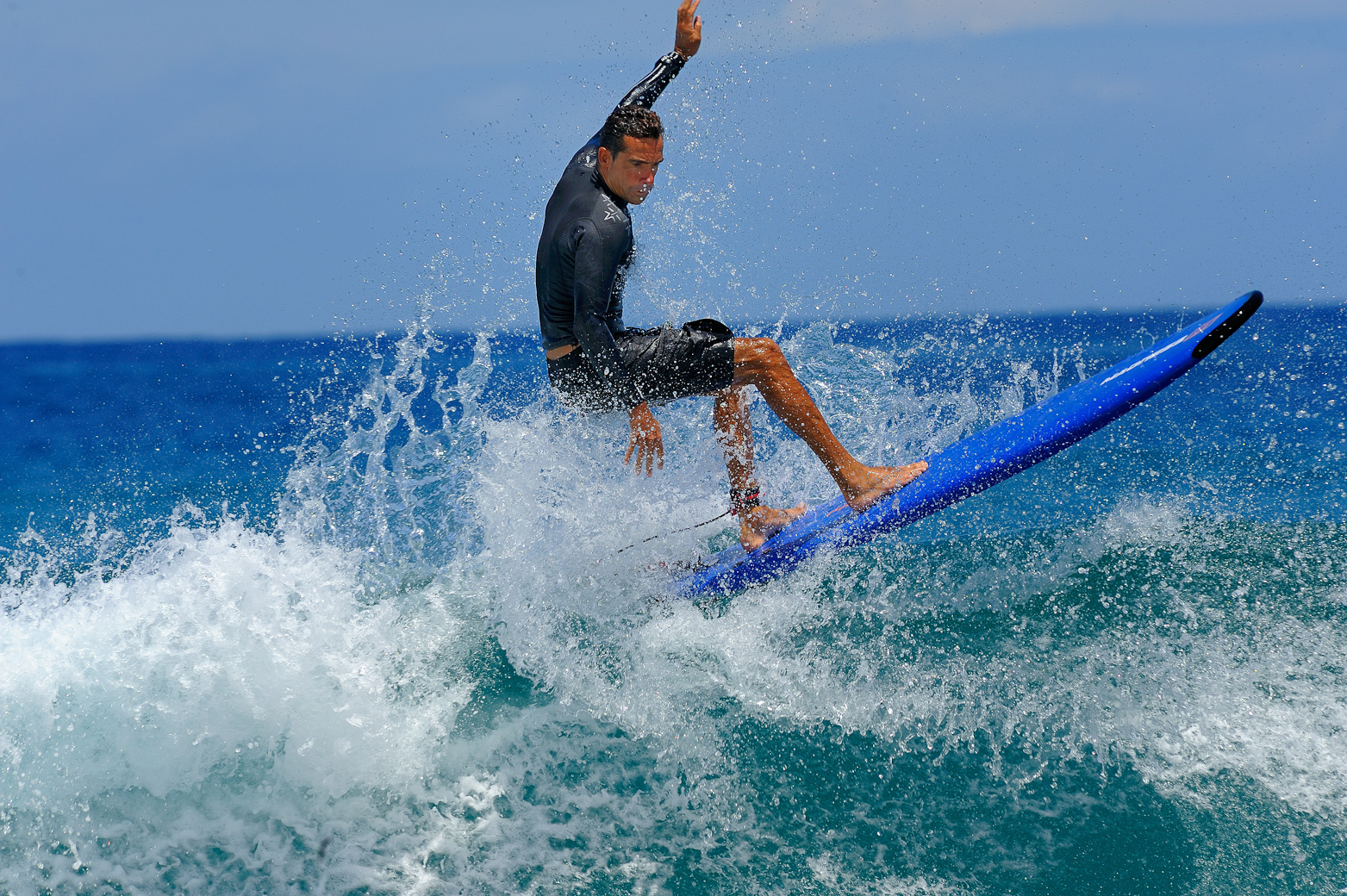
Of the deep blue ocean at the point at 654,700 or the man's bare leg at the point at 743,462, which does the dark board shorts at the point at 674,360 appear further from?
the deep blue ocean at the point at 654,700

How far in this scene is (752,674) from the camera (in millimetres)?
4781

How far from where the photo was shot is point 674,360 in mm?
4766

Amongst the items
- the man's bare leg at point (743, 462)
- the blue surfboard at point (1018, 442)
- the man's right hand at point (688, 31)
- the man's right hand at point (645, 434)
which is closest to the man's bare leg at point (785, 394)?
the man's bare leg at point (743, 462)

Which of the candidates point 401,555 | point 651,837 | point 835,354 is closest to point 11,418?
point 401,555

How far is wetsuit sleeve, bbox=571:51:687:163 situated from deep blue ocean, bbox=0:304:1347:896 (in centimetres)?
149

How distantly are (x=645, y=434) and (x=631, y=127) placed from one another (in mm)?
1555

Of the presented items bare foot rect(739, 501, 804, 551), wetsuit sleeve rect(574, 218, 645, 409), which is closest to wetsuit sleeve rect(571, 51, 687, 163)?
wetsuit sleeve rect(574, 218, 645, 409)

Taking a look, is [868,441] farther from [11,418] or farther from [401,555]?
[11,418]

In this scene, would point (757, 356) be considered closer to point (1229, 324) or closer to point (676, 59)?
point (676, 59)

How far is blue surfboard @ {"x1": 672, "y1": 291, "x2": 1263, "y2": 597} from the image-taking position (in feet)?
15.7

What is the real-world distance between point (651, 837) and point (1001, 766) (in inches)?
64.3

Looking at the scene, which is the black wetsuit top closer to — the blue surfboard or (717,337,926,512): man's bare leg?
(717,337,926,512): man's bare leg

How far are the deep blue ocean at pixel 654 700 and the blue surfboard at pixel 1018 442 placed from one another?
15.5 inches

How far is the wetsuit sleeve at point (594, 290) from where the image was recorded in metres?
4.35
